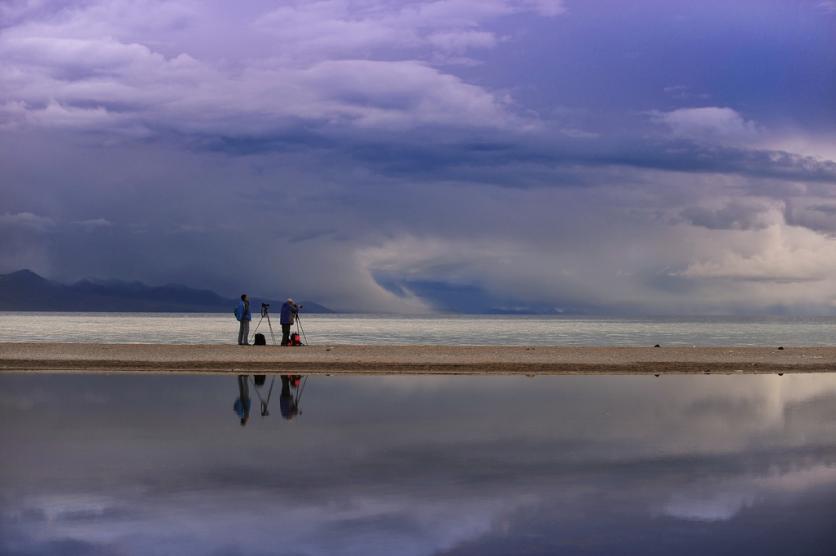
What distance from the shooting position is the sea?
909 cm

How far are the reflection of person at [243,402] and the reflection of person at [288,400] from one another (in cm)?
72

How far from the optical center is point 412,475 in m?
12.4

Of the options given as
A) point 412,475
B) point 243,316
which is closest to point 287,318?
point 243,316

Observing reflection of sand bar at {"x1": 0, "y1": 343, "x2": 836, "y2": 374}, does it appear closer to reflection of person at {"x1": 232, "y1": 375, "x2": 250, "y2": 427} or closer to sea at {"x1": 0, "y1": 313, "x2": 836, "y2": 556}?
reflection of person at {"x1": 232, "y1": 375, "x2": 250, "y2": 427}

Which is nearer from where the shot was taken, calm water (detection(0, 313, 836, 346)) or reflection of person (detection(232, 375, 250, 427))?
reflection of person (detection(232, 375, 250, 427))

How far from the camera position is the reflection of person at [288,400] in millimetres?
19431

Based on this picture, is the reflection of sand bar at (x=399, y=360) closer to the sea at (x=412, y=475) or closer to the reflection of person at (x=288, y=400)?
the reflection of person at (x=288, y=400)

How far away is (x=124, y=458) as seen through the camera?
1363 cm

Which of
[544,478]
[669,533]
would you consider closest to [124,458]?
[544,478]

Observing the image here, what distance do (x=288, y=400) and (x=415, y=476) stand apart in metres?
10.3

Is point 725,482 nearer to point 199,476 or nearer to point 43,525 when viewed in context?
point 199,476

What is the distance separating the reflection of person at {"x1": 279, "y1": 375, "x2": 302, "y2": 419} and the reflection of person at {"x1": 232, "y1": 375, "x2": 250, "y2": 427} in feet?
2.35

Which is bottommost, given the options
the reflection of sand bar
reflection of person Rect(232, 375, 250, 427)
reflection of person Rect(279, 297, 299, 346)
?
reflection of person Rect(232, 375, 250, 427)

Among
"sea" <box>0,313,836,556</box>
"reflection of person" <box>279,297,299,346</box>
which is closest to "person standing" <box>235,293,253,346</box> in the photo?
"reflection of person" <box>279,297,299,346</box>
